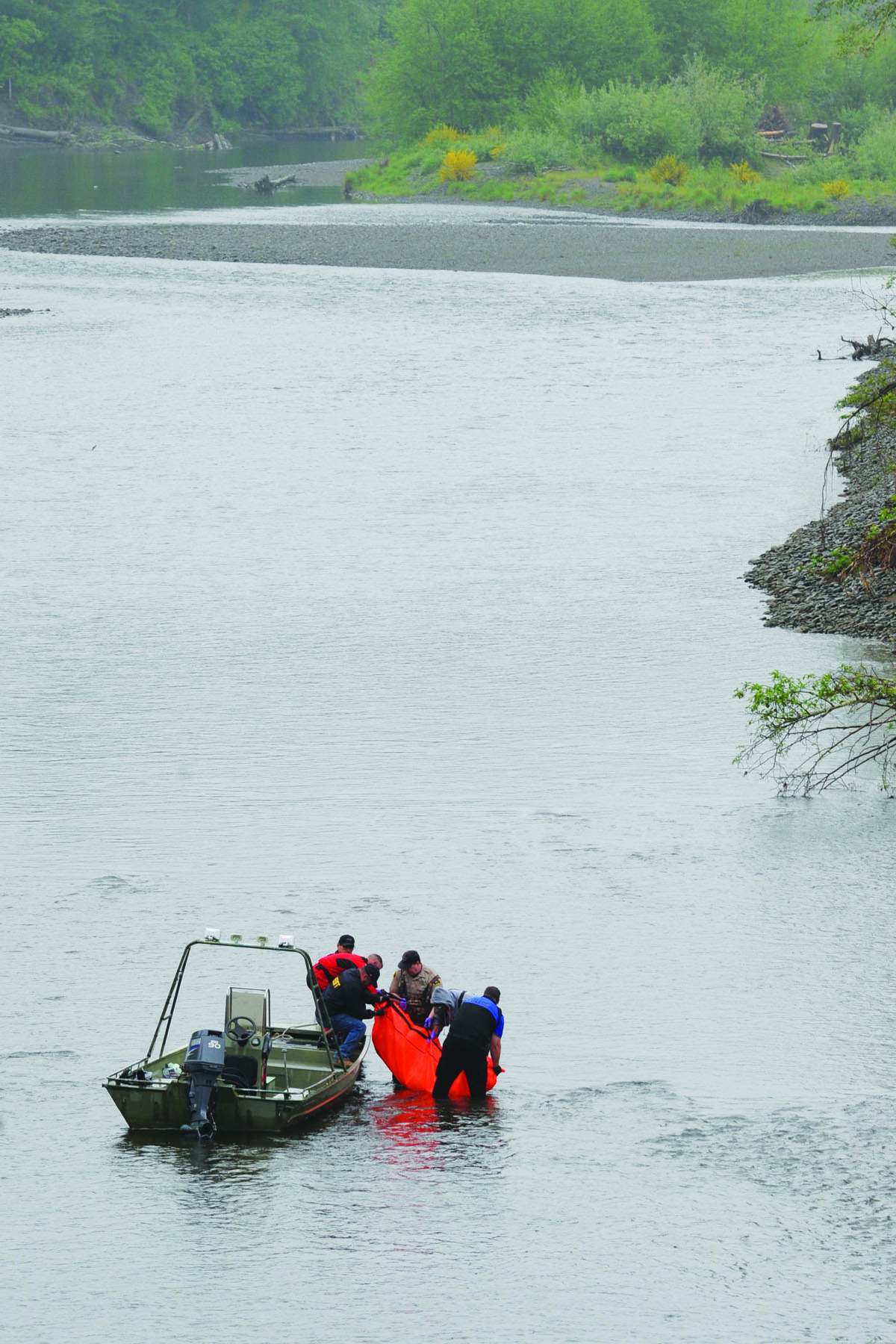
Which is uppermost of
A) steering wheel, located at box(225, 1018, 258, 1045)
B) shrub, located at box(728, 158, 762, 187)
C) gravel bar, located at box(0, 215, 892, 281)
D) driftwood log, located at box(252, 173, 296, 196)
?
driftwood log, located at box(252, 173, 296, 196)

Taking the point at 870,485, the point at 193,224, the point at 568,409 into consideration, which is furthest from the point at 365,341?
Result: the point at 193,224

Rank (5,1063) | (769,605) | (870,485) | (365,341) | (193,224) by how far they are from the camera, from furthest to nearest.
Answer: (193,224)
(365,341)
(870,485)
(769,605)
(5,1063)

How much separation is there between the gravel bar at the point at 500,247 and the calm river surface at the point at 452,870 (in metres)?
27.8

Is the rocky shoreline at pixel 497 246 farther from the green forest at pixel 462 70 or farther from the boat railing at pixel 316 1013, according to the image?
the boat railing at pixel 316 1013

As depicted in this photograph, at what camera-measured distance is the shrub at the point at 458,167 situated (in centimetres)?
10081

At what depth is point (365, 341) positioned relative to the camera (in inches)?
1933

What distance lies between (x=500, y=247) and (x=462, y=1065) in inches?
2373

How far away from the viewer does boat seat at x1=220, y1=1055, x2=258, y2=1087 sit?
13.2 m

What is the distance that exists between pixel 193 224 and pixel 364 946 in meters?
64.7

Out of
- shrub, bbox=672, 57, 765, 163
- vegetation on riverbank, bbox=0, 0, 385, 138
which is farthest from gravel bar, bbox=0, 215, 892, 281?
vegetation on riverbank, bbox=0, 0, 385, 138

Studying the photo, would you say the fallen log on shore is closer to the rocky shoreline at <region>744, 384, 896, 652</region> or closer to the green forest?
the green forest

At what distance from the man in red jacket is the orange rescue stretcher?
380 millimetres

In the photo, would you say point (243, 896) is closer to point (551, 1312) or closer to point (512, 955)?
point (512, 955)

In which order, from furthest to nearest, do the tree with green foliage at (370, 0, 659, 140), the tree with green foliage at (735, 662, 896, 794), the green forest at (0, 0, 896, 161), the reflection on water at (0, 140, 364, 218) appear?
the tree with green foliage at (370, 0, 659, 140)
the green forest at (0, 0, 896, 161)
the reflection on water at (0, 140, 364, 218)
the tree with green foliage at (735, 662, 896, 794)
